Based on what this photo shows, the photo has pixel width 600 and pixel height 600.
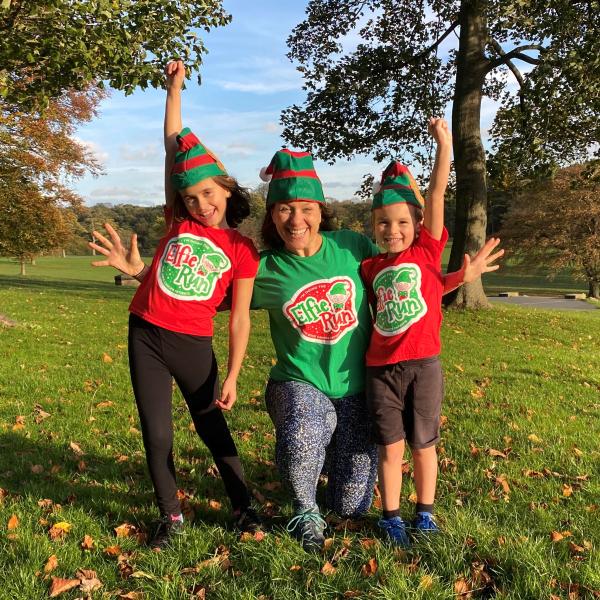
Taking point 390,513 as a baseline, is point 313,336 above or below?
above

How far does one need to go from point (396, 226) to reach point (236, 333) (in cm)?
115

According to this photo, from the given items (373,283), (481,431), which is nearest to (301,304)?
(373,283)

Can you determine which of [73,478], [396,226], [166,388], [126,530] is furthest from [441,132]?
[73,478]

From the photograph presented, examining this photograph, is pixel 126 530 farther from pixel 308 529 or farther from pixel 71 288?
pixel 71 288

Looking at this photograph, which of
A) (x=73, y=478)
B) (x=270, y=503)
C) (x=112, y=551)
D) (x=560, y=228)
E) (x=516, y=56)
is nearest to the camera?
(x=112, y=551)

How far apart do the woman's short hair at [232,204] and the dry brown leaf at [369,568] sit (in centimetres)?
209

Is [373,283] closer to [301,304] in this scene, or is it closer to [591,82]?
[301,304]

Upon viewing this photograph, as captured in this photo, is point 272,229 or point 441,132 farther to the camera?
point 272,229

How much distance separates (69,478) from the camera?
4090mm

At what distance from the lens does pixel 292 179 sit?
128 inches

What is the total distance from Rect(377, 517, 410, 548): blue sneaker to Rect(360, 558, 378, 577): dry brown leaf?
244 millimetres

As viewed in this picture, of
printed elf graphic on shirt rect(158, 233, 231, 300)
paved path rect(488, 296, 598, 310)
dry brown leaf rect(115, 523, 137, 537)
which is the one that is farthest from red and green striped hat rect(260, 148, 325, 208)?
paved path rect(488, 296, 598, 310)

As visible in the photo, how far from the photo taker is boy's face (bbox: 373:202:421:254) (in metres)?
3.22

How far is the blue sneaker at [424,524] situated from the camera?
3112 mm
